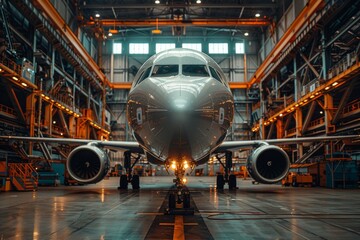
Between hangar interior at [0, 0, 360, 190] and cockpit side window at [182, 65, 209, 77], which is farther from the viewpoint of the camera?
hangar interior at [0, 0, 360, 190]

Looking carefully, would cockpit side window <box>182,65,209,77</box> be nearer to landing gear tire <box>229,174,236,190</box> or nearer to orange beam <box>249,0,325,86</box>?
landing gear tire <box>229,174,236,190</box>

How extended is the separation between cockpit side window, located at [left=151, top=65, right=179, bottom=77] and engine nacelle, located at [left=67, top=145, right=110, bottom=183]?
5747 mm

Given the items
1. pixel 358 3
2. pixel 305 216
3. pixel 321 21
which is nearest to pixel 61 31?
pixel 321 21

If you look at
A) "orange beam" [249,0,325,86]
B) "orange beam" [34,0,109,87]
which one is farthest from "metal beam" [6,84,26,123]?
"orange beam" [249,0,325,86]

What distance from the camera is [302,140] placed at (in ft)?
49.2

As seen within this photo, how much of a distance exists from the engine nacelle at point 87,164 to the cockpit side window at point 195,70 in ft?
20.1

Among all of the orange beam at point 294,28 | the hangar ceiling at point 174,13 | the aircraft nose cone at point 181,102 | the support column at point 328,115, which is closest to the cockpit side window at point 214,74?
the aircraft nose cone at point 181,102

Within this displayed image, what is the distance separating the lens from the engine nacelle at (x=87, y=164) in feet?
42.5

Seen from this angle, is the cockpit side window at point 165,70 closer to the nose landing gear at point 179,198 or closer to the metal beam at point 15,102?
the nose landing gear at point 179,198

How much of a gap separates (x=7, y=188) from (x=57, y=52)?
66.3 ft

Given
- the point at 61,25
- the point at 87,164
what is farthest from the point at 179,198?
the point at 61,25

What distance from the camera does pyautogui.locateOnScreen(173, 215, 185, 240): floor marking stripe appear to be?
5152mm

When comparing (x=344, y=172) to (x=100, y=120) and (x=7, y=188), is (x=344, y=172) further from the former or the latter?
(x=100, y=120)

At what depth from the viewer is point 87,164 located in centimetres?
1341
